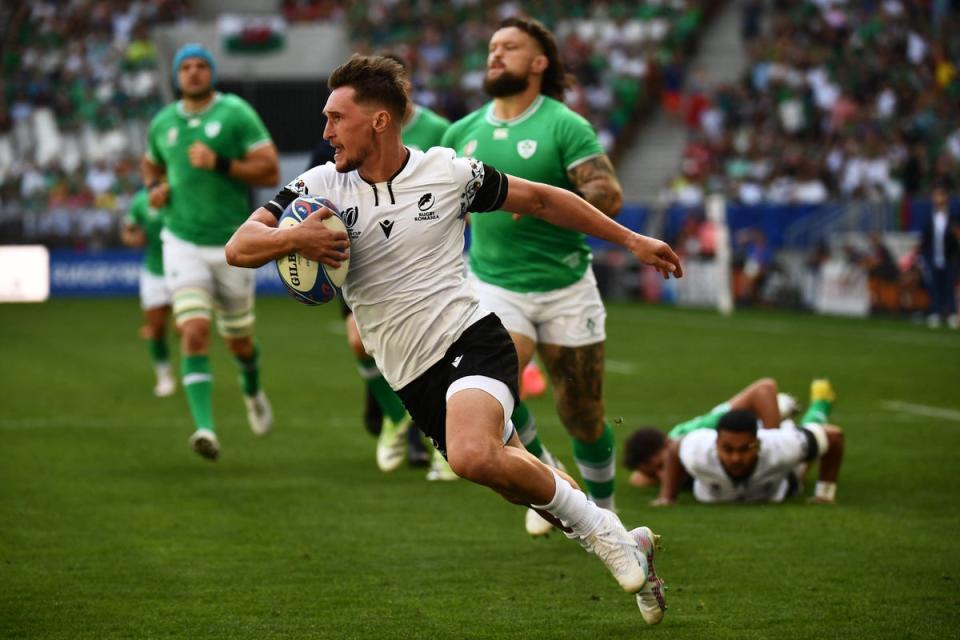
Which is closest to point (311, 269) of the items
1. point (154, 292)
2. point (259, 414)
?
point (259, 414)

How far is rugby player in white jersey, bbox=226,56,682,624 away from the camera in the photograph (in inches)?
226

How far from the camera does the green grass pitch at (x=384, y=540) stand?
6230 mm

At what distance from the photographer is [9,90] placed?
3925 cm

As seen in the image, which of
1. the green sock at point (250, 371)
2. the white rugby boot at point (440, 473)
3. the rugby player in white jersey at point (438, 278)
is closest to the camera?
the rugby player in white jersey at point (438, 278)

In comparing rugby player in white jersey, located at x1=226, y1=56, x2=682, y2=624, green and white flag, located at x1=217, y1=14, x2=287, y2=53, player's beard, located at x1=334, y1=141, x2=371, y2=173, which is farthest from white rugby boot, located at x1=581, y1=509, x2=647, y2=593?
green and white flag, located at x1=217, y1=14, x2=287, y2=53

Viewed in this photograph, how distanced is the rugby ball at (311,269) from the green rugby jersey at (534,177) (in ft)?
7.80

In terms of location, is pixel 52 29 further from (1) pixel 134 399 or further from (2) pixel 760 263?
(1) pixel 134 399

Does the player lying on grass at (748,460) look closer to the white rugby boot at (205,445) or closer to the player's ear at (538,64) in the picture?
the player's ear at (538,64)

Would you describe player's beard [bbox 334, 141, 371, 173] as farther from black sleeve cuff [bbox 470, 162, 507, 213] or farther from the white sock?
the white sock

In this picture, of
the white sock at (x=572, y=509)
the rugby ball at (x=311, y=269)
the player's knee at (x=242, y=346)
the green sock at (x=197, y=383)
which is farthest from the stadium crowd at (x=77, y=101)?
the white sock at (x=572, y=509)

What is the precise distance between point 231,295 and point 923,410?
261 inches

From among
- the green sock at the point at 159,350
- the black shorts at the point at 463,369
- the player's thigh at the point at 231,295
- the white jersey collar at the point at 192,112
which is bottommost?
the green sock at the point at 159,350

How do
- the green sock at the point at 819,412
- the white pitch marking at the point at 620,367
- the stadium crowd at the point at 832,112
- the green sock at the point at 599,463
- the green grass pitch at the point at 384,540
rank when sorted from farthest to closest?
the stadium crowd at the point at 832,112, the white pitch marking at the point at 620,367, the green sock at the point at 819,412, the green sock at the point at 599,463, the green grass pitch at the point at 384,540

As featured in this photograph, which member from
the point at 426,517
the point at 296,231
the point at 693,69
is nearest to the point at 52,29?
the point at 693,69
